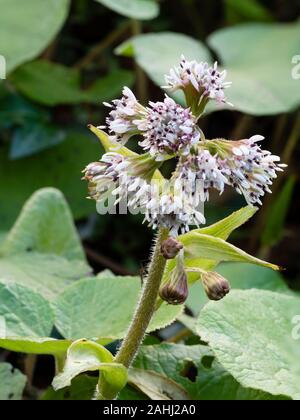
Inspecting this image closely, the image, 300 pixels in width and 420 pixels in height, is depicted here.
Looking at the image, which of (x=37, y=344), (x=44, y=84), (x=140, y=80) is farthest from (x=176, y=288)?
(x=140, y=80)

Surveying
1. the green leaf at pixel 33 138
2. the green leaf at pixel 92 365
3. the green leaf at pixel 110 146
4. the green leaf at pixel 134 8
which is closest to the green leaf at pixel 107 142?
the green leaf at pixel 110 146

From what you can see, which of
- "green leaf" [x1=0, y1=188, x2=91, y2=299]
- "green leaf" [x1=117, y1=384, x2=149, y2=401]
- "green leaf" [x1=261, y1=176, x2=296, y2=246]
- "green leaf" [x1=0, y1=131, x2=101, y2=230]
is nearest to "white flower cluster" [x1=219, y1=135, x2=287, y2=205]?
"green leaf" [x1=117, y1=384, x2=149, y2=401]

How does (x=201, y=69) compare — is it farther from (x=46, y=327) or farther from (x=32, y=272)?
(x=32, y=272)

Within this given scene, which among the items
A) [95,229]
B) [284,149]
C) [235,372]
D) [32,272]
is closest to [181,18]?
[284,149]

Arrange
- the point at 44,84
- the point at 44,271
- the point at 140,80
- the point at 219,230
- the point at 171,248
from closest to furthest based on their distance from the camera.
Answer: the point at 171,248 → the point at 219,230 → the point at 44,271 → the point at 44,84 → the point at 140,80

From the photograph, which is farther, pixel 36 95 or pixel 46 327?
pixel 36 95

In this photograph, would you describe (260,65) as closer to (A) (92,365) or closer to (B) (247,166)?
(B) (247,166)
